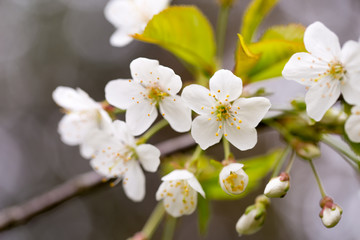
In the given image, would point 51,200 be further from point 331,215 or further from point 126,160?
point 331,215

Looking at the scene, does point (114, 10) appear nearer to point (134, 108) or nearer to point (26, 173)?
point (134, 108)

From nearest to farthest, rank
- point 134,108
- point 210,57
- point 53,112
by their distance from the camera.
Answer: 1. point 134,108
2. point 210,57
3. point 53,112

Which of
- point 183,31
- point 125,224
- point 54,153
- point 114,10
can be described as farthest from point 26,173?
point 183,31

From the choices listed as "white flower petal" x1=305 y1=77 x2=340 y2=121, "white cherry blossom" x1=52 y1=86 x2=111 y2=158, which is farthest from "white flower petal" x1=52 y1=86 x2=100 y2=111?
"white flower petal" x1=305 y1=77 x2=340 y2=121

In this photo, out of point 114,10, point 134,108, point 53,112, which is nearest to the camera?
point 134,108

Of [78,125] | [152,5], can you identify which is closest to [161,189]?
[78,125]

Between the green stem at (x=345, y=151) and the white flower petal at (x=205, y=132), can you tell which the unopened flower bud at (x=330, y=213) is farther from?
the white flower petal at (x=205, y=132)
